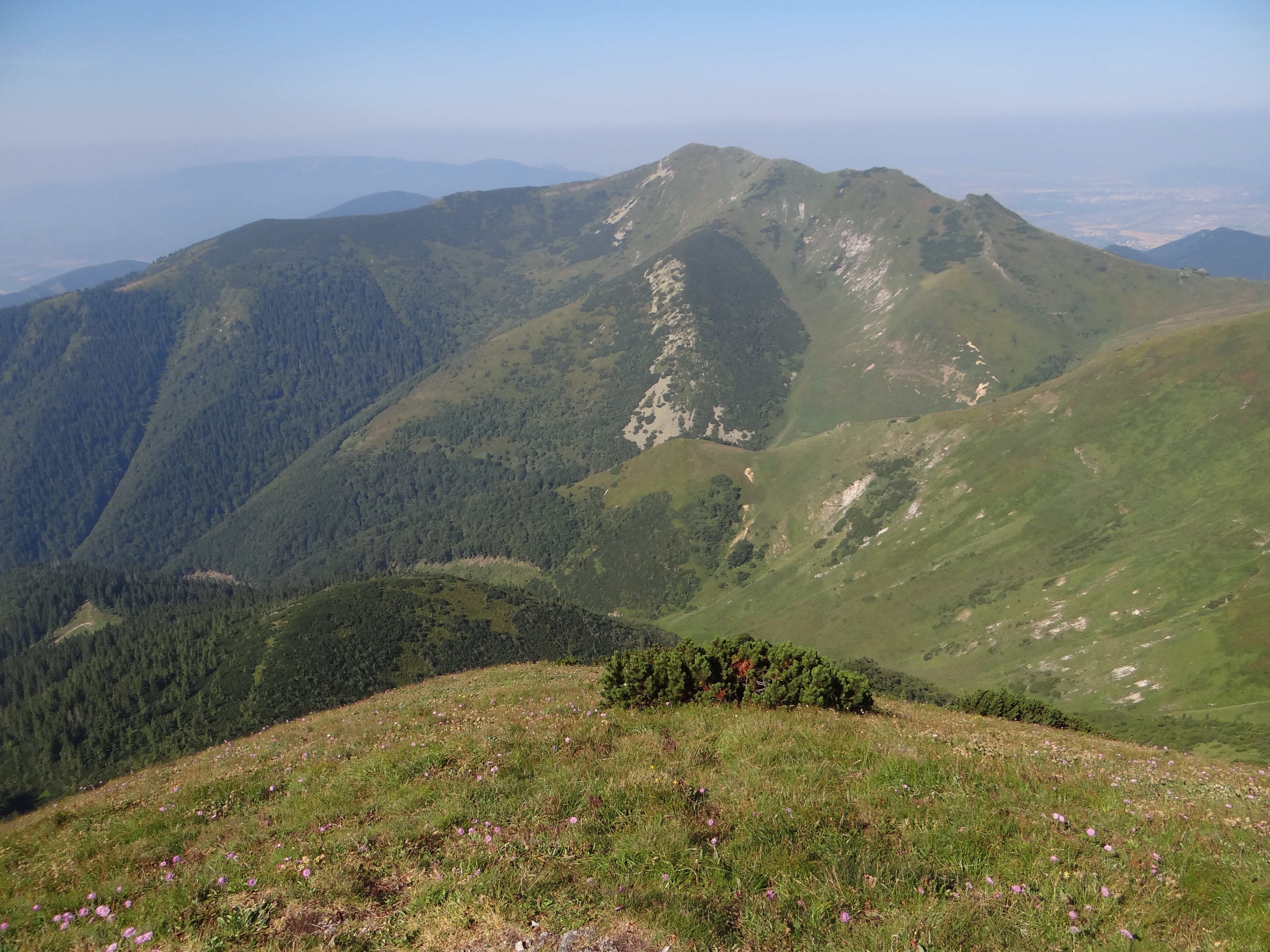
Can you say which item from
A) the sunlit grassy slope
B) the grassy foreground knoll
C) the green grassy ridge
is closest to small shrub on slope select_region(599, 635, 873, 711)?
the grassy foreground knoll

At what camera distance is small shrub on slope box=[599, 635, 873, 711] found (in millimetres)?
21312

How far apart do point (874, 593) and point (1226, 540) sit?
6732 centimetres

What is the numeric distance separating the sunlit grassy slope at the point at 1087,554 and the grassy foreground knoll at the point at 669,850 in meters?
91.5

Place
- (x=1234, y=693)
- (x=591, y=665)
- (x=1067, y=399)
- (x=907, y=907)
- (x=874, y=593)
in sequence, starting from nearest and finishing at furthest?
(x=907, y=907)
(x=591, y=665)
(x=1234, y=693)
(x=874, y=593)
(x=1067, y=399)

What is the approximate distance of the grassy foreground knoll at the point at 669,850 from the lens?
30.5 feet

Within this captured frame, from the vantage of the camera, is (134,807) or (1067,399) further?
(1067,399)

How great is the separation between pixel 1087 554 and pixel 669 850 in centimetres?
15742

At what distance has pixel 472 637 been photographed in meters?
145

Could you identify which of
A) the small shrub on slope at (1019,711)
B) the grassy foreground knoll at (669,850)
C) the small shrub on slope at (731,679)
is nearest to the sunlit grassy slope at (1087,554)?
the small shrub on slope at (1019,711)

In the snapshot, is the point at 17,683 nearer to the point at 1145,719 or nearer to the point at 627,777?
the point at 627,777

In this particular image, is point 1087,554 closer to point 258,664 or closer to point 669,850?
point 669,850

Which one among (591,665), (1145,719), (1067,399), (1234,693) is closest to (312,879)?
(591,665)

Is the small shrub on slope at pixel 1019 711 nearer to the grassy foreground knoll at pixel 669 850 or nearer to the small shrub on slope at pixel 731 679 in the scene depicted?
the small shrub on slope at pixel 731 679

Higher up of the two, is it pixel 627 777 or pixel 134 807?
pixel 627 777
